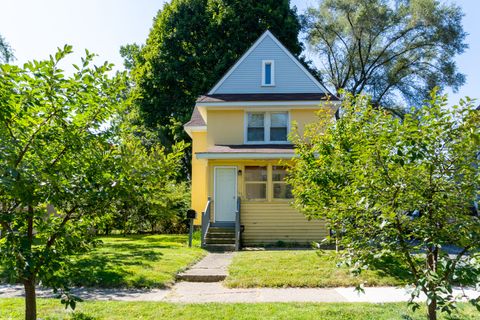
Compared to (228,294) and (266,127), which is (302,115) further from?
(228,294)

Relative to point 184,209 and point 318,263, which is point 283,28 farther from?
point 318,263

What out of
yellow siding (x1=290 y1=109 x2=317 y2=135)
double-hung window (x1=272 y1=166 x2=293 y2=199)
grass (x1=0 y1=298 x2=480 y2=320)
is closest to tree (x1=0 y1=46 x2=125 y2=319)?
grass (x1=0 y1=298 x2=480 y2=320)

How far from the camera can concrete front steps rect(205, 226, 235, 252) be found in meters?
15.0

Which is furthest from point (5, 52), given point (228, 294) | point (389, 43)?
point (389, 43)

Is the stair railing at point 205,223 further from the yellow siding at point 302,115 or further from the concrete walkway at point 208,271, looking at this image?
the yellow siding at point 302,115

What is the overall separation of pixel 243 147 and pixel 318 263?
316 inches

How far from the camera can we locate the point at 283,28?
98.5 ft

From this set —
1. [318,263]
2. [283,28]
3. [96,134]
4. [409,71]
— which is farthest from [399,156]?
[409,71]

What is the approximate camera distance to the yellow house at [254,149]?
632 inches

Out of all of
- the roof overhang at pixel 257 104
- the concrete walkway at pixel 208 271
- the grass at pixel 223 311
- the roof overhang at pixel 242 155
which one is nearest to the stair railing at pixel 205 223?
the roof overhang at pixel 242 155

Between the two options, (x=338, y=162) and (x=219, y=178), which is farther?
(x=219, y=178)

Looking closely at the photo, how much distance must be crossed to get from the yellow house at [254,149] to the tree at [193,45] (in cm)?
905

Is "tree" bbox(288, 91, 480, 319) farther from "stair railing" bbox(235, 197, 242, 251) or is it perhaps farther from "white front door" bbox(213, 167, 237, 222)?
"white front door" bbox(213, 167, 237, 222)

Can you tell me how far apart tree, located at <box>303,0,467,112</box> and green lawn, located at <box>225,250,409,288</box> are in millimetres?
25995
